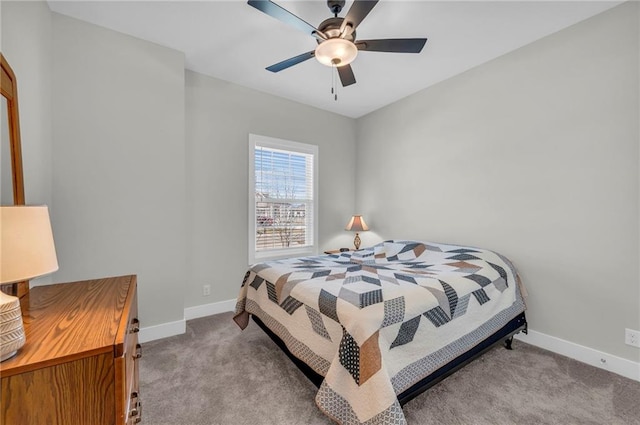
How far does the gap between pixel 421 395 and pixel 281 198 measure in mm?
2600

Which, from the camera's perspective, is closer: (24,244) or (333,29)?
(24,244)

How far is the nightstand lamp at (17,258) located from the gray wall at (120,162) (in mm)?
1667

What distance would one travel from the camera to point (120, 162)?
230 cm

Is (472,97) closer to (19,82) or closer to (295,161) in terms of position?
(295,161)

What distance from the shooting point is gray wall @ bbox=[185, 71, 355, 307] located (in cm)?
288

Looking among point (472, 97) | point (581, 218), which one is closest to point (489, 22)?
point (472, 97)

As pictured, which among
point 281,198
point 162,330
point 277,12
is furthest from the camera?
point 281,198

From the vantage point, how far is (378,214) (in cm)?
390

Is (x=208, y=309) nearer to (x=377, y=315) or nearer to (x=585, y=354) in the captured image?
(x=377, y=315)

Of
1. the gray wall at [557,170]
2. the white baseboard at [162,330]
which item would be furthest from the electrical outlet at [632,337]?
the white baseboard at [162,330]

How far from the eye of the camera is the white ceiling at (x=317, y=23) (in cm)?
197

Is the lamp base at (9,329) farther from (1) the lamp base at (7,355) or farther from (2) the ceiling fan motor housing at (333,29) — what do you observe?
(2) the ceiling fan motor housing at (333,29)

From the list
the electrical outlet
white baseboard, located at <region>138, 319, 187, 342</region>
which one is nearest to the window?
white baseboard, located at <region>138, 319, 187, 342</region>

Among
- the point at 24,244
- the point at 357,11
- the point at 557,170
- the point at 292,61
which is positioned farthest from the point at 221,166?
the point at 557,170
